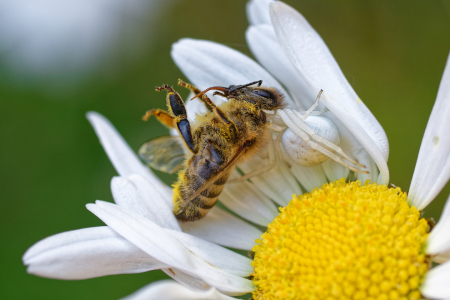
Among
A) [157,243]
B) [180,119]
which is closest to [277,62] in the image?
[180,119]

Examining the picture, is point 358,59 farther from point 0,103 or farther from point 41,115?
point 0,103

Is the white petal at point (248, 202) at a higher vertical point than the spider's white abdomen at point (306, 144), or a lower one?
lower

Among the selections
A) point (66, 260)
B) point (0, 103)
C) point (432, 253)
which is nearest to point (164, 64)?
point (0, 103)

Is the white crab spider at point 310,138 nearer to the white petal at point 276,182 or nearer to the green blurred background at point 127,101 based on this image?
the white petal at point 276,182

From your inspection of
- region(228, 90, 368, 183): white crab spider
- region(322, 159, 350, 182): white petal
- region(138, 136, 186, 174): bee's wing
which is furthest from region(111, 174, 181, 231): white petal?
region(322, 159, 350, 182): white petal

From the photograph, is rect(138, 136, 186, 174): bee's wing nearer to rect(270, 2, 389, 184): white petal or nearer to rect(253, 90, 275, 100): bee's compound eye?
rect(253, 90, 275, 100): bee's compound eye

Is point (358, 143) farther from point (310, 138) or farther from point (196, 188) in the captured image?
point (196, 188)

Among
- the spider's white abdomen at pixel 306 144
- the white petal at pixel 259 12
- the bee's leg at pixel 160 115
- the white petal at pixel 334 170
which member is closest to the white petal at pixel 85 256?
the bee's leg at pixel 160 115
